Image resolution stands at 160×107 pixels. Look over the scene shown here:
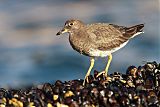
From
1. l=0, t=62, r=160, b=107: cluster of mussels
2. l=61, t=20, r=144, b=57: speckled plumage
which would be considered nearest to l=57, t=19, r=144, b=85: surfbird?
l=61, t=20, r=144, b=57: speckled plumage

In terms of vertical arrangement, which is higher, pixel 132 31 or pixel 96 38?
pixel 132 31

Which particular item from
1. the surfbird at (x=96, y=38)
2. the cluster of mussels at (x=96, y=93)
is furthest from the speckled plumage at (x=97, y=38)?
the cluster of mussels at (x=96, y=93)

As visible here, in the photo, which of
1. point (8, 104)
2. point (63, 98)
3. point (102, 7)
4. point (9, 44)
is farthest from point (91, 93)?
point (102, 7)

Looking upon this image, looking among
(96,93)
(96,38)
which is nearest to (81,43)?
(96,38)

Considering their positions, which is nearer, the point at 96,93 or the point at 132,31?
the point at 96,93

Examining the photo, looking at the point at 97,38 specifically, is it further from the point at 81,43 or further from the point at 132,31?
the point at 132,31

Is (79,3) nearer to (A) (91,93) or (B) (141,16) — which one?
(B) (141,16)

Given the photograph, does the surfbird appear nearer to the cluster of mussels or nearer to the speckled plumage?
the speckled plumage

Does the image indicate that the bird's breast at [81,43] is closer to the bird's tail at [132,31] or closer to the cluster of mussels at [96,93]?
the bird's tail at [132,31]

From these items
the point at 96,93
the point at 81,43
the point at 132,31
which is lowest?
the point at 96,93
